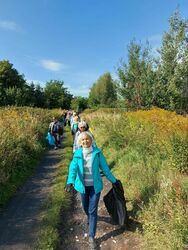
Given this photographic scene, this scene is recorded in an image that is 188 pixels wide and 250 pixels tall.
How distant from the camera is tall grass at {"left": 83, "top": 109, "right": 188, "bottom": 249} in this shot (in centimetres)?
435

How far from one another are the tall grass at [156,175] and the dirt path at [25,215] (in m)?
2.16

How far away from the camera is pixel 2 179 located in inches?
304

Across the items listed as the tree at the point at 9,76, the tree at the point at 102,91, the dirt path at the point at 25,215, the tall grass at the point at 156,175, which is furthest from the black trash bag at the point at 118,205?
the tree at the point at 102,91

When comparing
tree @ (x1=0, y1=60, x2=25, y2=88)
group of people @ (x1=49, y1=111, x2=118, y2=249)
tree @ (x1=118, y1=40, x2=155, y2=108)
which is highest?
tree @ (x1=0, y1=60, x2=25, y2=88)

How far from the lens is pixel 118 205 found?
18.1ft

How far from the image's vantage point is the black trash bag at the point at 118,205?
214 inches

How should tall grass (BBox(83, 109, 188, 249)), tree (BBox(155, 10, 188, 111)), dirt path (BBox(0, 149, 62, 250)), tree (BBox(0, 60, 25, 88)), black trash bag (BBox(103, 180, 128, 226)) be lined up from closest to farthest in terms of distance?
tall grass (BBox(83, 109, 188, 249)) → dirt path (BBox(0, 149, 62, 250)) → black trash bag (BBox(103, 180, 128, 226)) → tree (BBox(155, 10, 188, 111)) → tree (BBox(0, 60, 25, 88))

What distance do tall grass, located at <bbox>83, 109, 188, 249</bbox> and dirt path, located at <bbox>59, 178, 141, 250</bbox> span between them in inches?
13.4

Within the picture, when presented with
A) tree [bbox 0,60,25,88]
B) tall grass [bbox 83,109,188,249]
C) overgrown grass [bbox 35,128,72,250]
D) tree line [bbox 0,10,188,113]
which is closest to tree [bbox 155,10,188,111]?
tree line [bbox 0,10,188,113]

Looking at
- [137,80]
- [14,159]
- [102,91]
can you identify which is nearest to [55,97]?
[102,91]

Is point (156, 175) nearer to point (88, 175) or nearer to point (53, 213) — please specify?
point (88, 175)

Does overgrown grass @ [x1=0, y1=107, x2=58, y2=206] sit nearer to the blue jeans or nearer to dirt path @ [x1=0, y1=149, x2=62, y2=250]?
dirt path @ [x1=0, y1=149, x2=62, y2=250]

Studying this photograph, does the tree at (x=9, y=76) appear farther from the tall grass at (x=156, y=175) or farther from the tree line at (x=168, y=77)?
the tall grass at (x=156, y=175)

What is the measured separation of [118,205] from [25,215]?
2227 mm
